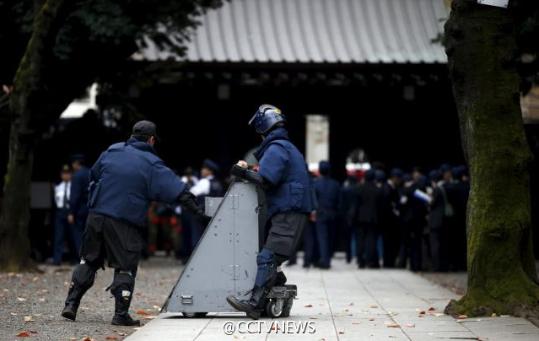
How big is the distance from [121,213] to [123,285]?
2.21 ft

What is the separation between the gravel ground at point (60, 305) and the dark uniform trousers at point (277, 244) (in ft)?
4.42

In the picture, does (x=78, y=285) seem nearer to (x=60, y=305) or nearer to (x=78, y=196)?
(x=60, y=305)

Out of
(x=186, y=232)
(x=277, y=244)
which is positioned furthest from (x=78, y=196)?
(x=277, y=244)

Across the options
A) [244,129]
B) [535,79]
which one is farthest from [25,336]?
[244,129]

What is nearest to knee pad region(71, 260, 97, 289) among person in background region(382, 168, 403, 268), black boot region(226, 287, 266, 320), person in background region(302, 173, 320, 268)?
black boot region(226, 287, 266, 320)

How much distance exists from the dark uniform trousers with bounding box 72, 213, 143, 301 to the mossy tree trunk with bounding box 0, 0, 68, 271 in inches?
316

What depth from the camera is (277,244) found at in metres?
11.7

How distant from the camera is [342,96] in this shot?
2873 cm

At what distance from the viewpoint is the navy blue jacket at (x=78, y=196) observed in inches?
872

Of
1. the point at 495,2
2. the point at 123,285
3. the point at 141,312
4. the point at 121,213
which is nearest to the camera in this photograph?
the point at 123,285

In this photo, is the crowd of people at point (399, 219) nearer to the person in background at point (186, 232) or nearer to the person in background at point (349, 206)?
the person in background at point (349, 206)

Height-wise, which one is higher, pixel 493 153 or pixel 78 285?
pixel 493 153

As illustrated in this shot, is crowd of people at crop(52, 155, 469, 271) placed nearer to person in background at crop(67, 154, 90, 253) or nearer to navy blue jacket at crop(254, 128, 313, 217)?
person in background at crop(67, 154, 90, 253)

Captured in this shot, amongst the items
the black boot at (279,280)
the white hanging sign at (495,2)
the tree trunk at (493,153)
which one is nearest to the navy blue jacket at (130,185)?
the black boot at (279,280)
